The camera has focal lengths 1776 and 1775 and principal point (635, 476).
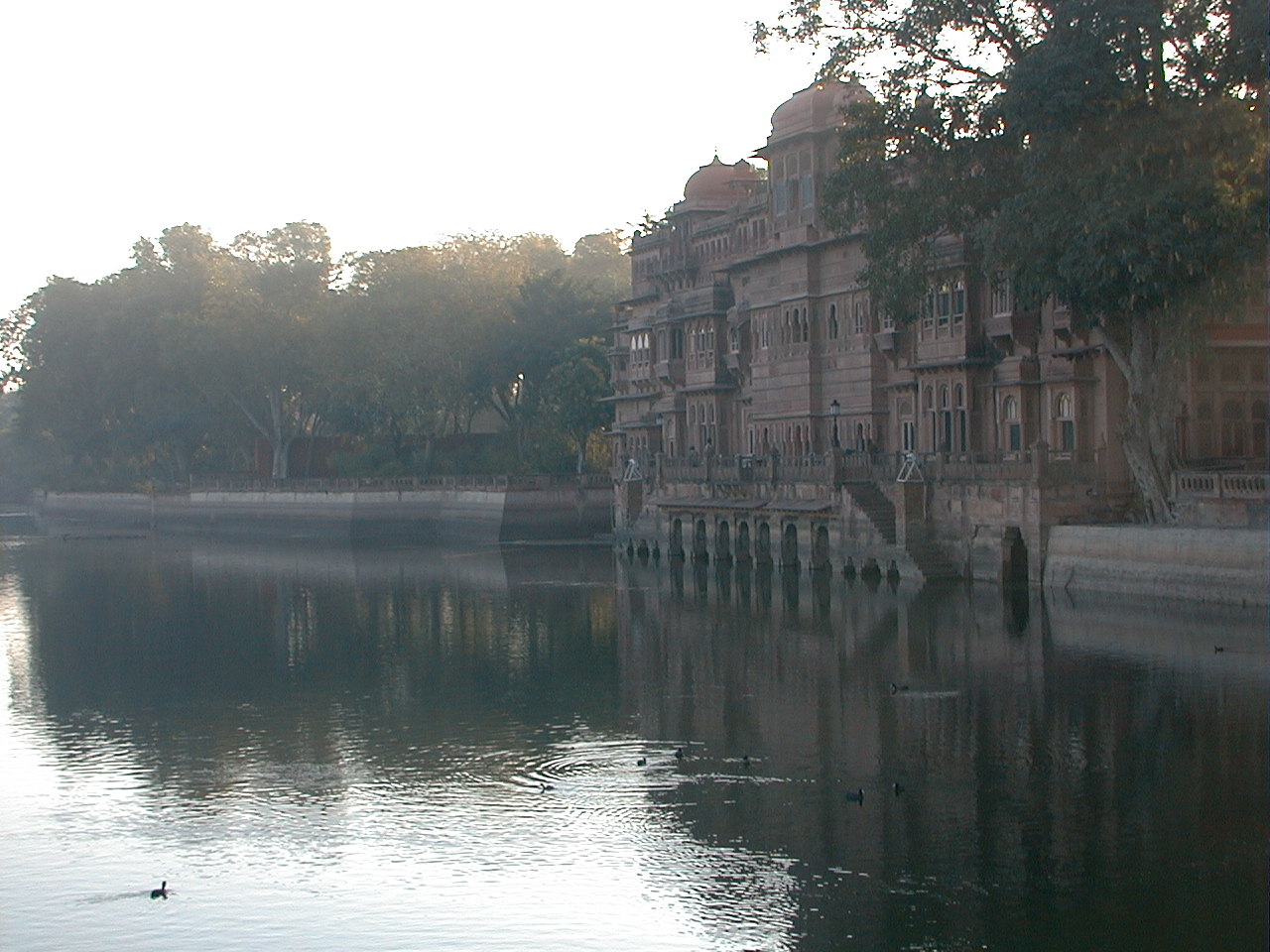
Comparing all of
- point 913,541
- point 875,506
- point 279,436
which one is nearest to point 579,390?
point 279,436

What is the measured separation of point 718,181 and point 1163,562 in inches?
1448

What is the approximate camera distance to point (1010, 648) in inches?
1469

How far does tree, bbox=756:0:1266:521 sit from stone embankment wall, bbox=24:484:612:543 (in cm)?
3427

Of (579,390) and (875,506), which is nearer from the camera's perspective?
(875,506)

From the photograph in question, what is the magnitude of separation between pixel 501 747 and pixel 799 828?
742 centimetres

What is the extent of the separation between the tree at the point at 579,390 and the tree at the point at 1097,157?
122 feet

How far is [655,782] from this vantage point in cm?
2577

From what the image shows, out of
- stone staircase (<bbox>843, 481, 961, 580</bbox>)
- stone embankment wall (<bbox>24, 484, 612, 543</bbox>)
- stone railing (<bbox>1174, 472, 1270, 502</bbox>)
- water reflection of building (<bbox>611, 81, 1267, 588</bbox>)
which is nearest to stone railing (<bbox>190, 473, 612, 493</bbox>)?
stone embankment wall (<bbox>24, 484, 612, 543</bbox>)

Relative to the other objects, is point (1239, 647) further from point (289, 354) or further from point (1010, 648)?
point (289, 354)

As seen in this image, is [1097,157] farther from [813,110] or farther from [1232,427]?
[813,110]

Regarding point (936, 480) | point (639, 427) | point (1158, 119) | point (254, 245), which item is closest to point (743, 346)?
point (639, 427)

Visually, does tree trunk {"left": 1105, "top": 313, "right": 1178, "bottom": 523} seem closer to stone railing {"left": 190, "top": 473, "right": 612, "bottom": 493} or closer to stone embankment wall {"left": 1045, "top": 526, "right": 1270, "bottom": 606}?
stone embankment wall {"left": 1045, "top": 526, "right": 1270, "bottom": 606}

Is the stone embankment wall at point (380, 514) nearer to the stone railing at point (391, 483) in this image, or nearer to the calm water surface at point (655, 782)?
the stone railing at point (391, 483)

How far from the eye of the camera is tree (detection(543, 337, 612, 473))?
83250 millimetres
